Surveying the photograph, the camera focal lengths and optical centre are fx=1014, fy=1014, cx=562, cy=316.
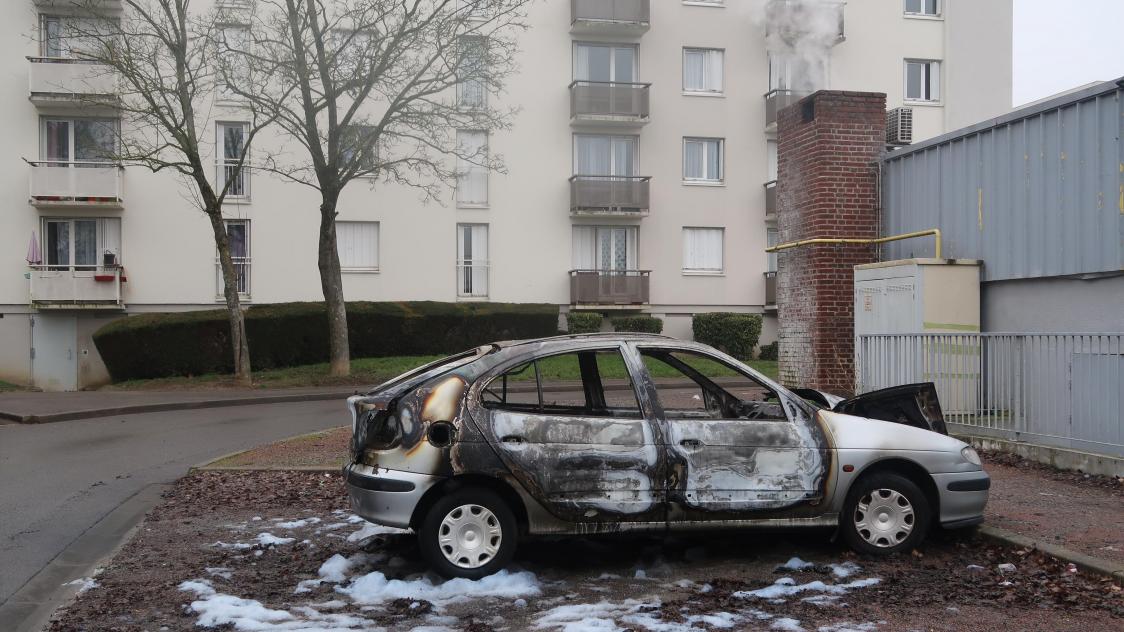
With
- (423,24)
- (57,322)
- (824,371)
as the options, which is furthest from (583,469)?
(57,322)

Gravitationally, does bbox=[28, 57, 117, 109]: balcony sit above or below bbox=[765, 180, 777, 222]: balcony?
above

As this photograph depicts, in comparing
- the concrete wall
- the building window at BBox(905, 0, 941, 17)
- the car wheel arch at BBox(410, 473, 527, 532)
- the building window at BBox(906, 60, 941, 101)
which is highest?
the building window at BBox(905, 0, 941, 17)

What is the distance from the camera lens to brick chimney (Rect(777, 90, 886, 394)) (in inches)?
567

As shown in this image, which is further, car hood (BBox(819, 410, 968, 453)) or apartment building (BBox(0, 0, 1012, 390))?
apartment building (BBox(0, 0, 1012, 390))

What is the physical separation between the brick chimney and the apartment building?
17146mm

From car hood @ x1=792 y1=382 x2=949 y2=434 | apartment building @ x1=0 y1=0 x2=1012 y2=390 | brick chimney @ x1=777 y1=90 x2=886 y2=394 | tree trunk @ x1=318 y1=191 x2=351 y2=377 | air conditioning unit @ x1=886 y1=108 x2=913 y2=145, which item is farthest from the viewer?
apartment building @ x1=0 y1=0 x2=1012 y2=390

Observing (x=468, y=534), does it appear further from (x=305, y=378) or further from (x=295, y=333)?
(x=295, y=333)

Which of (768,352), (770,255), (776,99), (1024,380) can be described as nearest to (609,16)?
(776,99)

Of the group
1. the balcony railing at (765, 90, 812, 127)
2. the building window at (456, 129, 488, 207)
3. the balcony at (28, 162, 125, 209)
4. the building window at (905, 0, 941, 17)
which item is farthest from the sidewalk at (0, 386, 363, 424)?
the building window at (905, 0, 941, 17)

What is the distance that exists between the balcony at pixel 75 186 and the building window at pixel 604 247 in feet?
46.0

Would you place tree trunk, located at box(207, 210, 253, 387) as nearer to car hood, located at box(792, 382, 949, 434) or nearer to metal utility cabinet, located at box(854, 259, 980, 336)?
metal utility cabinet, located at box(854, 259, 980, 336)

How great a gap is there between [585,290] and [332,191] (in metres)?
10.3

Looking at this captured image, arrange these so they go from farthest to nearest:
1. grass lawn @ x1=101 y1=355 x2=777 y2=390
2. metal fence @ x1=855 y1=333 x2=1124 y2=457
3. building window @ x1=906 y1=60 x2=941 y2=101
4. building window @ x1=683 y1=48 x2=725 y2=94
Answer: building window @ x1=906 y1=60 x2=941 y2=101 < building window @ x1=683 y1=48 x2=725 y2=94 < grass lawn @ x1=101 y1=355 x2=777 y2=390 < metal fence @ x1=855 y1=333 x2=1124 y2=457

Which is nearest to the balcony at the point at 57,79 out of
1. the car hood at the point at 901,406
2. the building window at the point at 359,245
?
the building window at the point at 359,245
